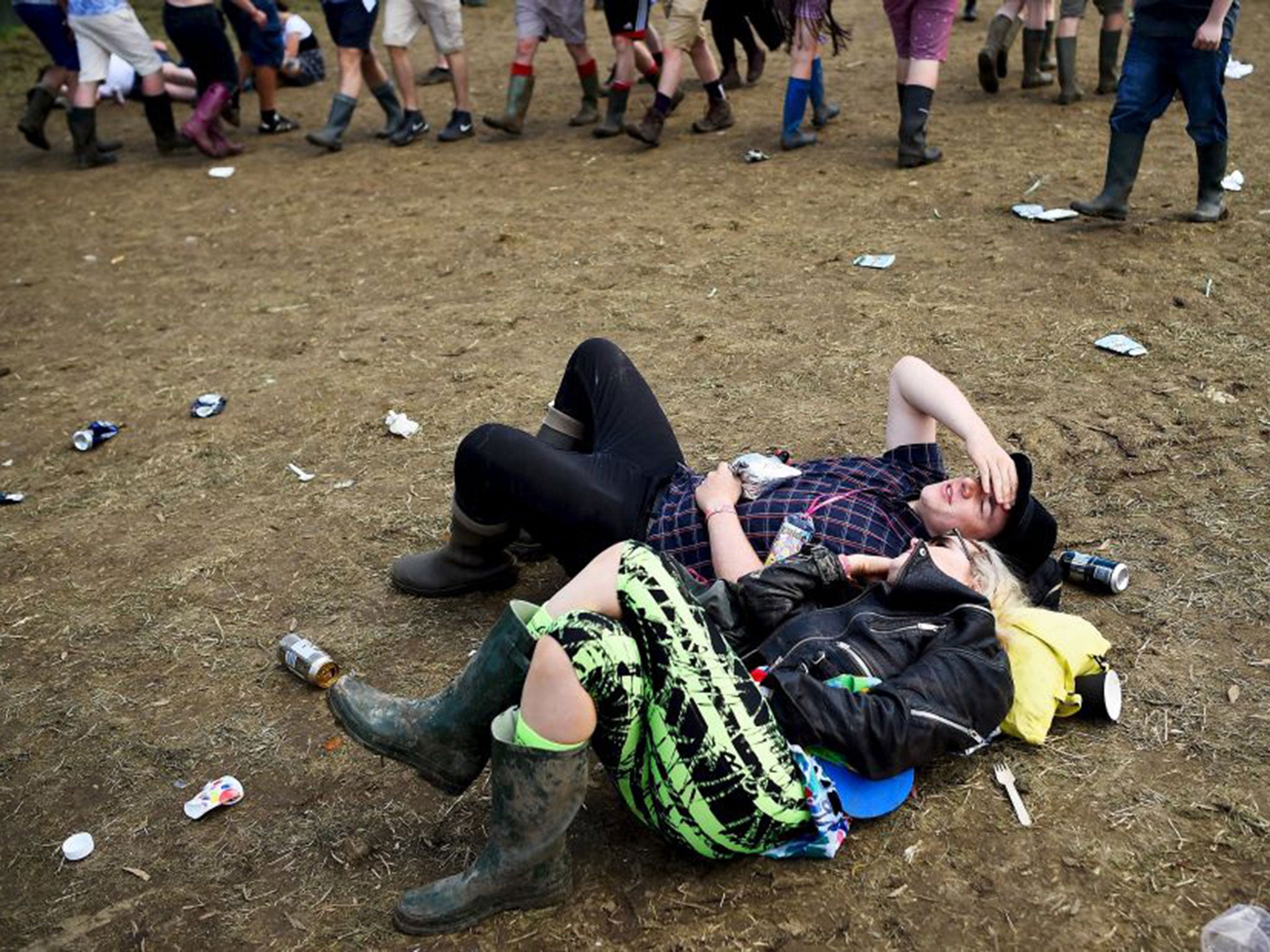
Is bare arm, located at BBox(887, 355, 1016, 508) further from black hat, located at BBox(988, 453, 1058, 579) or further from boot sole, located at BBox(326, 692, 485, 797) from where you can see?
boot sole, located at BBox(326, 692, 485, 797)

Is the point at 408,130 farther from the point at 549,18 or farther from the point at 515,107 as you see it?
the point at 549,18

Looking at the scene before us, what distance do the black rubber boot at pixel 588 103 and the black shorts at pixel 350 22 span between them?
1515mm

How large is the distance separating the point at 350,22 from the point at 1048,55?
514 centimetres

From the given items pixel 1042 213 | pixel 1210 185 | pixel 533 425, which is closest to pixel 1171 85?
pixel 1210 185

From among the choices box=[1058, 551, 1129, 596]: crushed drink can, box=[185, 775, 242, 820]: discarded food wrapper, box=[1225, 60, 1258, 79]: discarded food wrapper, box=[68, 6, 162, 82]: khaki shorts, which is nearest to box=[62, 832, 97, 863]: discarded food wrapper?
box=[185, 775, 242, 820]: discarded food wrapper

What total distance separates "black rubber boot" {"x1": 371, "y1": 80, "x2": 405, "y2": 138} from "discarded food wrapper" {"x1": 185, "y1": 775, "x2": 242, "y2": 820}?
260 inches

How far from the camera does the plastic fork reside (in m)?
2.57

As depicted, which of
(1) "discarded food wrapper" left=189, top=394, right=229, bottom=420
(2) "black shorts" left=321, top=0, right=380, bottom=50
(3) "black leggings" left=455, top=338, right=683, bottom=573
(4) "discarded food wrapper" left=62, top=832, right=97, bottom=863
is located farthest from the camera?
(2) "black shorts" left=321, top=0, right=380, bottom=50

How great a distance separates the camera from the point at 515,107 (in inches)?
329

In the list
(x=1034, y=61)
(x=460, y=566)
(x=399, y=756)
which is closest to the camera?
(x=399, y=756)

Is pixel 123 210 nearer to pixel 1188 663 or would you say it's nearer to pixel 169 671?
pixel 169 671

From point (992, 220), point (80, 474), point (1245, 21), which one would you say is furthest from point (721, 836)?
point (1245, 21)

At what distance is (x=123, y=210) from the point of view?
25.1ft

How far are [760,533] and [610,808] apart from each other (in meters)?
0.73
